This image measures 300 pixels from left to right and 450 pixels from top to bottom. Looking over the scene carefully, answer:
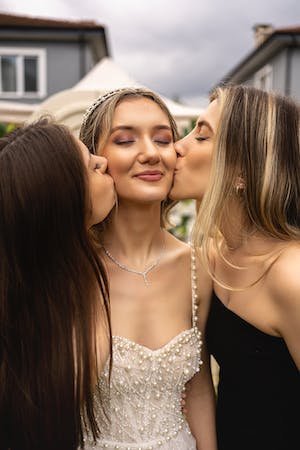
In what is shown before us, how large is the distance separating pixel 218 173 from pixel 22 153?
85 centimetres

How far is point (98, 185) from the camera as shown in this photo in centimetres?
213

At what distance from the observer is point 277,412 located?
2135 mm

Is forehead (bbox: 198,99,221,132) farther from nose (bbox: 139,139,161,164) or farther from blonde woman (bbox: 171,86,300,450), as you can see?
nose (bbox: 139,139,161,164)

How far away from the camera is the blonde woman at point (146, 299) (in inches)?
87.6

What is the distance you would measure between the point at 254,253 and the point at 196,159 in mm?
524

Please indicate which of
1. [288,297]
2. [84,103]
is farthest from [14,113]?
[288,297]

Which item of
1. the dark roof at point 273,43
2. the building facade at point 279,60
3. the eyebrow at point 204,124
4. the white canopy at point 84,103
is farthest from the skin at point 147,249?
the dark roof at point 273,43

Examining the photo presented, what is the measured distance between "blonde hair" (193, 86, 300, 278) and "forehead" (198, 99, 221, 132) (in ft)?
0.15

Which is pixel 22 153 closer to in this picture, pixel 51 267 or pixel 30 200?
pixel 30 200

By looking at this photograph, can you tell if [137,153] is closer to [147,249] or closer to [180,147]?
[180,147]

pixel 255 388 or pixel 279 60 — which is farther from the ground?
pixel 255 388

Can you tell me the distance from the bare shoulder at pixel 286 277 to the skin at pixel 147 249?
519 millimetres

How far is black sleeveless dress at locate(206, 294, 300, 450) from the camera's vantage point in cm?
211

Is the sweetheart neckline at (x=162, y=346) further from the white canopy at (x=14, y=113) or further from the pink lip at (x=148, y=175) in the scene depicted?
the white canopy at (x=14, y=113)
